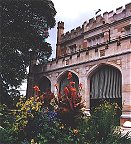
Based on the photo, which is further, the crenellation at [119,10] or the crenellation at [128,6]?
the crenellation at [119,10]

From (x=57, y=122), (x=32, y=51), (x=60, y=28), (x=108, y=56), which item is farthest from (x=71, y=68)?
(x=57, y=122)

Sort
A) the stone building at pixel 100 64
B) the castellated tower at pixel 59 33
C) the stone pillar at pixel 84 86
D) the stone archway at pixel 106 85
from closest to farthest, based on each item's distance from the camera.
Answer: the stone building at pixel 100 64, the stone archway at pixel 106 85, the stone pillar at pixel 84 86, the castellated tower at pixel 59 33

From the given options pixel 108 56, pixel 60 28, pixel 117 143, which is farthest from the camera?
pixel 60 28

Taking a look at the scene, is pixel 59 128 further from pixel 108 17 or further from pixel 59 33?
pixel 59 33

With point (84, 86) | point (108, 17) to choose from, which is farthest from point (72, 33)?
point (84, 86)

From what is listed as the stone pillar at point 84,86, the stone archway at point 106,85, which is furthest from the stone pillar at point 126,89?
the stone pillar at point 84,86

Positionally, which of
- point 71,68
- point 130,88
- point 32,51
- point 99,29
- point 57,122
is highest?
point 99,29

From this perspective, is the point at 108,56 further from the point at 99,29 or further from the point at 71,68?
the point at 99,29

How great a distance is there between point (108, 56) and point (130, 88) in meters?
2.59

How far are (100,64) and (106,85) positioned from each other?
1355 millimetres

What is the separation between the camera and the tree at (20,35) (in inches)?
732

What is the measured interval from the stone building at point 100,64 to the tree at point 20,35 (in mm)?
2202

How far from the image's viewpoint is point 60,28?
84.7ft

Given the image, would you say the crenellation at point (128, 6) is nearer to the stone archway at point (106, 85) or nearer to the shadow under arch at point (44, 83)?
the stone archway at point (106, 85)
